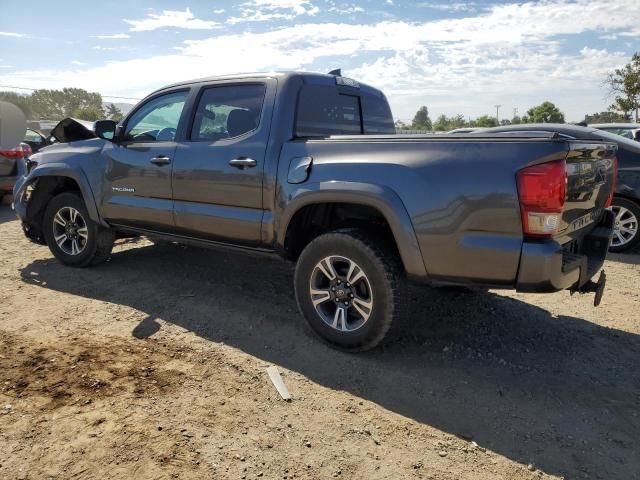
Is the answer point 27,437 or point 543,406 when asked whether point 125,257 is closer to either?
A: point 27,437

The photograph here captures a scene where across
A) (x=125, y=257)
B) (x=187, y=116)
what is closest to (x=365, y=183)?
(x=187, y=116)

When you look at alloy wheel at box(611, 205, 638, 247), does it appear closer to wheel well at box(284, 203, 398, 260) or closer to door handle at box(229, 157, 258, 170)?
wheel well at box(284, 203, 398, 260)

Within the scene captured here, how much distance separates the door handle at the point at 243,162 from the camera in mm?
3646

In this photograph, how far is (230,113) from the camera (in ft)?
13.1

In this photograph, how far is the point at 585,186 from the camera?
2.97m

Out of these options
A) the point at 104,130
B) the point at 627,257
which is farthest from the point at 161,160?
the point at 627,257

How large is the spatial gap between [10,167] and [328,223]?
7.60 meters

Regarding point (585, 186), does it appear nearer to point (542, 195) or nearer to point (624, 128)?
point (542, 195)

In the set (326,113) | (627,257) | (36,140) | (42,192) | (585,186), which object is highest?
(326,113)

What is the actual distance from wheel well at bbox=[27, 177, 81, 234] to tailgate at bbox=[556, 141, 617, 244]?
4.71 m

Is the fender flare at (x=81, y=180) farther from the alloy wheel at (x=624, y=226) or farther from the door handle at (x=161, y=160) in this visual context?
the alloy wheel at (x=624, y=226)

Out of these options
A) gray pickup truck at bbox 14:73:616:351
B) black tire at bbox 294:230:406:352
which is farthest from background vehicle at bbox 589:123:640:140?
black tire at bbox 294:230:406:352

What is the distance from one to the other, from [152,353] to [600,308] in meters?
3.78

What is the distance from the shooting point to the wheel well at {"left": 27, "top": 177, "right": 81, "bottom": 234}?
17.4 ft
